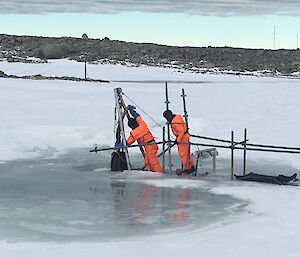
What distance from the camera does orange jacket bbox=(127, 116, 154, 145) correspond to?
12.7 m

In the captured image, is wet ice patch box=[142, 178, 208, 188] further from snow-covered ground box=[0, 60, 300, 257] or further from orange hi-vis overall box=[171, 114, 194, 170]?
orange hi-vis overall box=[171, 114, 194, 170]

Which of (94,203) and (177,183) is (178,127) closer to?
(177,183)

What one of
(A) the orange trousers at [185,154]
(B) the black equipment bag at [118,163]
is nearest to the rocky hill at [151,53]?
(B) the black equipment bag at [118,163]

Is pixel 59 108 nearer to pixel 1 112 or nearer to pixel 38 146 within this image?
pixel 1 112

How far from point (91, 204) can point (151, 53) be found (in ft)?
177

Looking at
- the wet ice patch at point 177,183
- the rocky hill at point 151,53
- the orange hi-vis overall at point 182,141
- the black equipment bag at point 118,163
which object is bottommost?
the wet ice patch at point 177,183

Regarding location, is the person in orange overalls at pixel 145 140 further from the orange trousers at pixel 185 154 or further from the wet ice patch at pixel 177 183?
the wet ice patch at pixel 177 183

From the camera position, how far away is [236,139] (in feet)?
52.5

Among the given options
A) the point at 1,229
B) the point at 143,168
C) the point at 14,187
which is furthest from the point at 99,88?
the point at 1,229

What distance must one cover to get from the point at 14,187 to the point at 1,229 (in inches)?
110

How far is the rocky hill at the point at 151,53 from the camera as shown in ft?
170

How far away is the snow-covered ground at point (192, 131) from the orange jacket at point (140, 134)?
127cm

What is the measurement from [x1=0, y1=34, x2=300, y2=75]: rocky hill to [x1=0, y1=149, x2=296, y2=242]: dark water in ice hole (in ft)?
120

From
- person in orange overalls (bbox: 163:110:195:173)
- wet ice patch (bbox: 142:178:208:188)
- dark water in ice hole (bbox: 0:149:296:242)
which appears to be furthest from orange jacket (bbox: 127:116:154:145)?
wet ice patch (bbox: 142:178:208:188)
